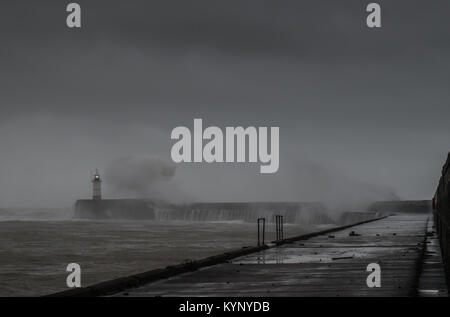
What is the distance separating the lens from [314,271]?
597 inches

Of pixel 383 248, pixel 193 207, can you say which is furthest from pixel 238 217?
pixel 383 248

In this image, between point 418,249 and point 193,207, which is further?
point 193,207

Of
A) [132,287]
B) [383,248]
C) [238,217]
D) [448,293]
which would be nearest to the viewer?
[448,293]

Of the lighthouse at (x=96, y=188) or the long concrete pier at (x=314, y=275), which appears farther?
the lighthouse at (x=96, y=188)

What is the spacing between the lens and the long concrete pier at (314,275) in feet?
37.9

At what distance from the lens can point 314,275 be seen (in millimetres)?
14242

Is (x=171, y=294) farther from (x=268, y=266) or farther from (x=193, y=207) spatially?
(x=193, y=207)

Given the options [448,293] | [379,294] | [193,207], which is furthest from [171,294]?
[193,207]

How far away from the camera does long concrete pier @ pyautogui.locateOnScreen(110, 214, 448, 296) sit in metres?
11.5

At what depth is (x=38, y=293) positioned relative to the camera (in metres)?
20.1

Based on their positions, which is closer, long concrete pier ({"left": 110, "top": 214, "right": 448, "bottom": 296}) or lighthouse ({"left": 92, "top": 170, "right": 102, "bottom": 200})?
long concrete pier ({"left": 110, "top": 214, "right": 448, "bottom": 296})

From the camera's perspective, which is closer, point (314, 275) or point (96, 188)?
point (314, 275)

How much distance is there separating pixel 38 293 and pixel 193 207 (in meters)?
120
